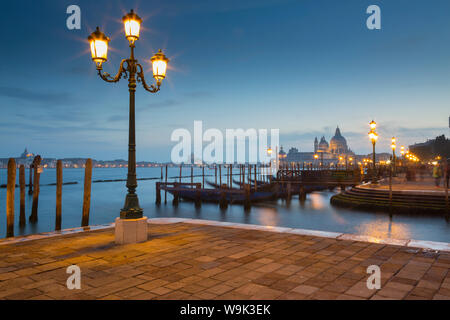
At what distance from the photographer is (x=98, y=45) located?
282 inches

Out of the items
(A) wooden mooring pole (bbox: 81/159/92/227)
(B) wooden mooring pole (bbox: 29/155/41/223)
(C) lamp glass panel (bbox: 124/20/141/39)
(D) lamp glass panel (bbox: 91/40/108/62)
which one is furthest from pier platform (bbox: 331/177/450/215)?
(B) wooden mooring pole (bbox: 29/155/41/223)

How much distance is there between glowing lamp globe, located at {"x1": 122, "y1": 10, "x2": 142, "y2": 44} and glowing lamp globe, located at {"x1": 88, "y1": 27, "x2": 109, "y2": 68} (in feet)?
1.63

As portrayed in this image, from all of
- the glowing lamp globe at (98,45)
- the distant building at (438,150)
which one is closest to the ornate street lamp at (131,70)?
the glowing lamp globe at (98,45)

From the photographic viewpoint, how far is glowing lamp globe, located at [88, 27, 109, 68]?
7.16 metres

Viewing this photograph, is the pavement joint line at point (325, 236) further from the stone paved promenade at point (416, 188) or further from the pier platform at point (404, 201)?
the stone paved promenade at point (416, 188)

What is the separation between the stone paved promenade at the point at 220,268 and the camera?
14.5 feet

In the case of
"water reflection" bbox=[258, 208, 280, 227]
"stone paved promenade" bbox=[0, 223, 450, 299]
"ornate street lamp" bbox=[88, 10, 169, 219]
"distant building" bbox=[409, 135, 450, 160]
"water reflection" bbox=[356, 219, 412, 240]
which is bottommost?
"water reflection" bbox=[258, 208, 280, 227]

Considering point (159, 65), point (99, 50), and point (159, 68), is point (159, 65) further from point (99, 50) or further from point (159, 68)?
point (99, 50)

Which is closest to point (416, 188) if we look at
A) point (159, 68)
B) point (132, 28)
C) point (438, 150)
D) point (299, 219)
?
point (299, 219)

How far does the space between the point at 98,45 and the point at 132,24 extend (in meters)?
0.86

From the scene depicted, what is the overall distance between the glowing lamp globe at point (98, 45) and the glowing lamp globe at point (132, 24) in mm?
495

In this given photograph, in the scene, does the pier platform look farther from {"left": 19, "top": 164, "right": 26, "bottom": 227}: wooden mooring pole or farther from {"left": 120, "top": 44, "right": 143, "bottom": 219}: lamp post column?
{"left": 19, "top": 164, "right": 26, "bottom": 227}: wooden mooring pole

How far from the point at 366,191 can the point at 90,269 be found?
2212 cm
